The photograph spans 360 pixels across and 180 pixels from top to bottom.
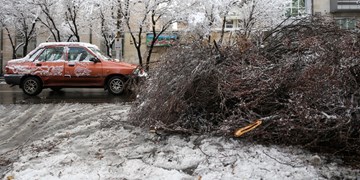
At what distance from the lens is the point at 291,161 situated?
164 inches

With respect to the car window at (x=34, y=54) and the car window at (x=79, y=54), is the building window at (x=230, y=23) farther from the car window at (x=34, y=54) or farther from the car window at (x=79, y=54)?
the car window at (x=34, y=54)

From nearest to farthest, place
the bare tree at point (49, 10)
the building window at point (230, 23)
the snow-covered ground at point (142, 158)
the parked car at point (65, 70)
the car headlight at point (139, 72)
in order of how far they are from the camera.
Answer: the snow-covered ground at point (142, 158) < the car headlight at point (139, 72) < the parked car at point (65, 70) < the bare tree at point (49, 10) < the building window at point (230, 23)

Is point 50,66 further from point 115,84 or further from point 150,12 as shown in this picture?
point 150,12

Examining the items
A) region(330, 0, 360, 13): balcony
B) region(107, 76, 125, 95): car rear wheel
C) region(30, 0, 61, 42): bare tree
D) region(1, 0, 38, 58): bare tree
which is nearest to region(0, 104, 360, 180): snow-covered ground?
region(107, 76, 125, 95): car rear wheel

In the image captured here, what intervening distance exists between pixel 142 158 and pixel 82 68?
7451mm

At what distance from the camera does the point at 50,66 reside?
11.4 meters

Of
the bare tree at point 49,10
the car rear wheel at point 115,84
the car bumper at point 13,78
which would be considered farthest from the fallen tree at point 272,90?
the bare tree at point 49,10

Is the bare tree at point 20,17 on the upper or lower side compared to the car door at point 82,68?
upper

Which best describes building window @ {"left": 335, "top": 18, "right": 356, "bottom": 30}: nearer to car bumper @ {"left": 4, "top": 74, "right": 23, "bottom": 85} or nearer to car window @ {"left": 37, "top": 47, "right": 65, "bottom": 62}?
car window @ {"left": 37, "top": 47, "right": 65, "bottom": 62}

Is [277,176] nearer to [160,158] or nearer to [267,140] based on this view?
[267,140]

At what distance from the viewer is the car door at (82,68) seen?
1138 cm

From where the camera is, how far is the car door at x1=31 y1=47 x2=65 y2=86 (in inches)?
448

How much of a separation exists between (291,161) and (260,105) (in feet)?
3.09

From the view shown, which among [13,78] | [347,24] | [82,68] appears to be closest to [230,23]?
[82,68]
